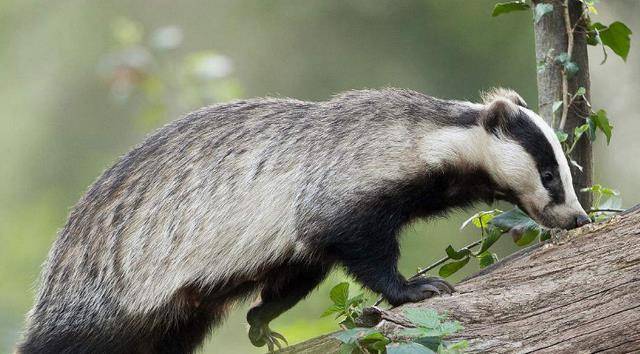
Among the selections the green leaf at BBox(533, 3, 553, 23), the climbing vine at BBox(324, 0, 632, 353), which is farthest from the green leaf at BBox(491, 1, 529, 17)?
the green leaf at BBox(533, 3, 553, 23)

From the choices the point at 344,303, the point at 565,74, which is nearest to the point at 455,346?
the point at 344,303

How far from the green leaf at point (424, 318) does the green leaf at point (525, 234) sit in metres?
1.38

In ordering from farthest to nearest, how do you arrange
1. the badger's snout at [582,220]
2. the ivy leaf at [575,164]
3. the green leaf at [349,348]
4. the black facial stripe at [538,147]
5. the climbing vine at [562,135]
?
the ivy leaf at [575,164]
the climbing vine at [562,135]
the black facial stripe at [538,147]
the badger's snout at [582,220]
the green leaf at [349,348]

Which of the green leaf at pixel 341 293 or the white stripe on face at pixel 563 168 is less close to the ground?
the white stripe on face at pixel 563 168

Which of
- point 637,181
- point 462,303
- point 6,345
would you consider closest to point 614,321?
point 462,303

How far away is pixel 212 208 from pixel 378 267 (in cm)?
80

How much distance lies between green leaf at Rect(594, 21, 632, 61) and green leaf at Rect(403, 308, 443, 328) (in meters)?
2.09

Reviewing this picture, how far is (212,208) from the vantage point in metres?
5.27

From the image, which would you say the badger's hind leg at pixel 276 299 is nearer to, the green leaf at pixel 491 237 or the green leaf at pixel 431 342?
the green leaf at pixel 491 237

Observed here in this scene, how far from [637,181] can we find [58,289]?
21.1 ft

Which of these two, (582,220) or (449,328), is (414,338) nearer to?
(449,328)

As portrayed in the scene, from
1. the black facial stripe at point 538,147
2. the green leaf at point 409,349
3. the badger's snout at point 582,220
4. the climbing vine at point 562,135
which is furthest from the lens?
the climbing vine at point 562,135

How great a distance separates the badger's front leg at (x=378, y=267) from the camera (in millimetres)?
5004

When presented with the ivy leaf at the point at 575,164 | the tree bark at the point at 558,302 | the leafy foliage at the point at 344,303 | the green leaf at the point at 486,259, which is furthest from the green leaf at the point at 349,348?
the ivy leaf at the point at 575,164
